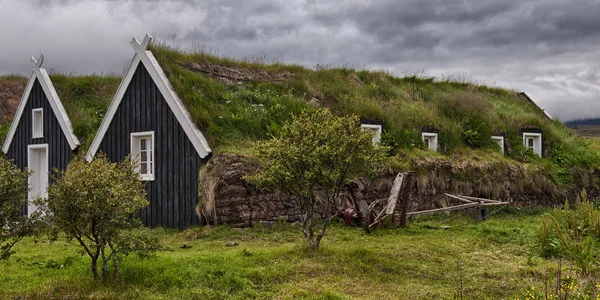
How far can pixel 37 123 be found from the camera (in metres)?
23.2

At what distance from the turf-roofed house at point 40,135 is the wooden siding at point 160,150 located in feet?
8.57

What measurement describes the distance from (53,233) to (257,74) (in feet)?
43.8

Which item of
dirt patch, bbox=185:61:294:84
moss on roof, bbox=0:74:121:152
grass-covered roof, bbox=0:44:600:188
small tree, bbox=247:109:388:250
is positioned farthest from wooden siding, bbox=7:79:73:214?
small tree, bbox=247:109:388:250

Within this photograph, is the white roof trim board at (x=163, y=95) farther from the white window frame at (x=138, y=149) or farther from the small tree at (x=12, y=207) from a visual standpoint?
the small tree at (x=12, y=207)

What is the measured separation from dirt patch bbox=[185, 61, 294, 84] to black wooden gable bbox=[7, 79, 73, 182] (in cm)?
525

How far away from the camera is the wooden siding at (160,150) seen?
691 inches

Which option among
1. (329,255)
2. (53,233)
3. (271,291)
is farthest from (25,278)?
(329,255)

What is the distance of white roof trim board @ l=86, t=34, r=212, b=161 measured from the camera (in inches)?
679

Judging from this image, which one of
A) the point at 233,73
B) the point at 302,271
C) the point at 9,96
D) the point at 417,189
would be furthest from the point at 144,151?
the point at 9,96

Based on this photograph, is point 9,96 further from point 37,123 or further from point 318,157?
point 318,157

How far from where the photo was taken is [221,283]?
1017 centimetres

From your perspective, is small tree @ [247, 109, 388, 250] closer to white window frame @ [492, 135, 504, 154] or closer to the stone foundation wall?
the stone foundation wall

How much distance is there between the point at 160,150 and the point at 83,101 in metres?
8.52

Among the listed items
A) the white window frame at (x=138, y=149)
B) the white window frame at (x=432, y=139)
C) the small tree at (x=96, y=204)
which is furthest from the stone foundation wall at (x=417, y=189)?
the small tree at (x=96, y=204)
